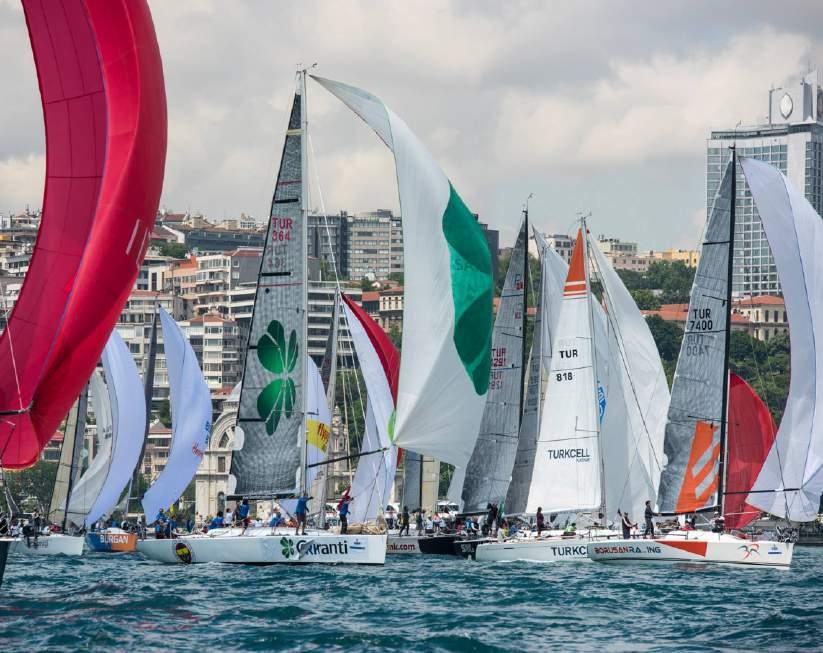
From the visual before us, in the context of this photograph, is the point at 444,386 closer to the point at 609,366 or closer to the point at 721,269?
the point at 721,269

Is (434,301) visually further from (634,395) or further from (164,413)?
(164,413)

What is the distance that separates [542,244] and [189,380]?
31.8 ft

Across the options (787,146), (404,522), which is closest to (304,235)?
(404,522)

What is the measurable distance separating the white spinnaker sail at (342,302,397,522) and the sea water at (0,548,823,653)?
336 inches

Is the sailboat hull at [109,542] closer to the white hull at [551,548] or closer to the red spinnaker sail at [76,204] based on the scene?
the white hull at [551,548]

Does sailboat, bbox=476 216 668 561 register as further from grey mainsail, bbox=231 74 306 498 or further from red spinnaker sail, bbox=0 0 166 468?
red spinnaker sail, bbox=0 0 166 468

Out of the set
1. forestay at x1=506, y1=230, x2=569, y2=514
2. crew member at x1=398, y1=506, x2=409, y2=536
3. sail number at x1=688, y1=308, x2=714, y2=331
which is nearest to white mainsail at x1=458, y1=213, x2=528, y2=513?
forestay at x1=506, y1=230, x2=569, y2=514

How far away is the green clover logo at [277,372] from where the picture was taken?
90.9 ft

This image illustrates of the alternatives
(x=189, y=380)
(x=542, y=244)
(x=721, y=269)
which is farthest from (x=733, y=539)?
(x=189, y=380)

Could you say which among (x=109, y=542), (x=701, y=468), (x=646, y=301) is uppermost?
(x=646, y=301)

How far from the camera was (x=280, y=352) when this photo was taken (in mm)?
27750

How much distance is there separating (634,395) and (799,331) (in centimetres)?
744

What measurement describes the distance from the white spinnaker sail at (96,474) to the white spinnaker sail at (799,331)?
18.6m

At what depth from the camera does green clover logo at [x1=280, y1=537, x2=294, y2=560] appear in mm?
26406
